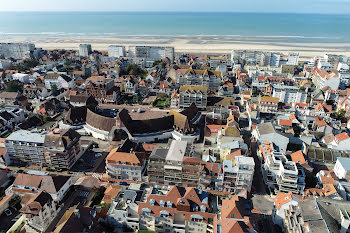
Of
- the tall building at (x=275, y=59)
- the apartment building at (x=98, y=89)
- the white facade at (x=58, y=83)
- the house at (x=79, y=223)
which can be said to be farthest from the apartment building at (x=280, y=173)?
the tall building at (x=275, y=59)

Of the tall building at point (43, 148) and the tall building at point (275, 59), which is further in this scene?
the tall building at point (275, 59)

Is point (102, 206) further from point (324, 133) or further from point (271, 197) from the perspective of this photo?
point (324, 133)

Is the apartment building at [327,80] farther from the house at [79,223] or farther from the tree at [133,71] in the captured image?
the house at [79,223]

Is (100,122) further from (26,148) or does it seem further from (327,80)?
(327,80)

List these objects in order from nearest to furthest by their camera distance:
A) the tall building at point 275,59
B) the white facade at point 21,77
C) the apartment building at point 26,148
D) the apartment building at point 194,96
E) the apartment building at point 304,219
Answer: the apartment building at point 304,219, the apartment building at point 26,148, the apartment building at point 194,96, the white facade at point 21,77, the tall building at point 275,59

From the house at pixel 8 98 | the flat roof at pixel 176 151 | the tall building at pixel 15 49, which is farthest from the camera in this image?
the tall building at pixel 15 49

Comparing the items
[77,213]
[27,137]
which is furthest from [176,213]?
[27,137]

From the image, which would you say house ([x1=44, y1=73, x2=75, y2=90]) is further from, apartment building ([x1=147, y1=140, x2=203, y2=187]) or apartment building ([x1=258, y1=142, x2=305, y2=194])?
apartment building ([x1=258, y1=142, x2=305, y2=194])
